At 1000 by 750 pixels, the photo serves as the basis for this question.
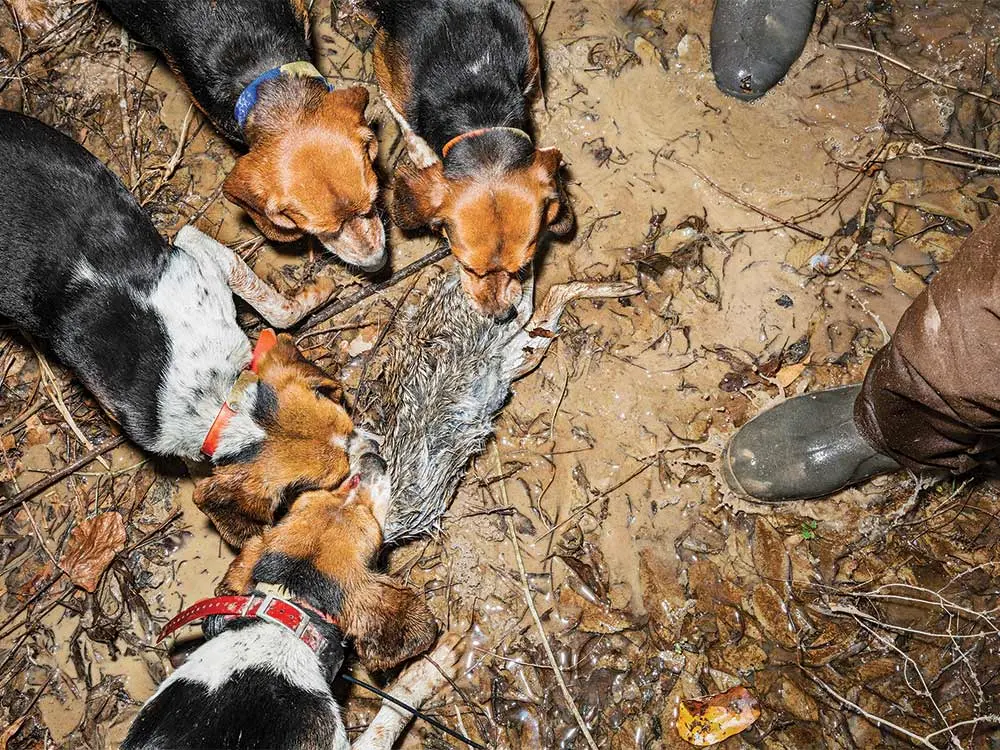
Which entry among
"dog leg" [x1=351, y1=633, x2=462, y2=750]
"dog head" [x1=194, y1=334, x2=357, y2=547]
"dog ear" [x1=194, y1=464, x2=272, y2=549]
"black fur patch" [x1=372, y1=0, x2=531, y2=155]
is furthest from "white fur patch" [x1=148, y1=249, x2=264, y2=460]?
"dog leg" [x1=351, y1=633, x2=462, y2=750]

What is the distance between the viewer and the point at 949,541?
4391 mm

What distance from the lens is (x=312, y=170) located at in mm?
3855

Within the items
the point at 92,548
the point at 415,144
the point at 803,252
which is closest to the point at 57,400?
the point at 92,548

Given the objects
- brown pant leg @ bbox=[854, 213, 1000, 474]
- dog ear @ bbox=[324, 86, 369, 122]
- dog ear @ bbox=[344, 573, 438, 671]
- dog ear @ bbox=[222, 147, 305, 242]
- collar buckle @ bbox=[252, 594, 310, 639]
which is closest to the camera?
brown pant leg @ bbox=[854, 213, 1000, 474]

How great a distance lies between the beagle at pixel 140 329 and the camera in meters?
3.87

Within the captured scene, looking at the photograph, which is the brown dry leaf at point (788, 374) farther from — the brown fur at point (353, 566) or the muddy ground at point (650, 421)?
the brown fur at point (353, 566)

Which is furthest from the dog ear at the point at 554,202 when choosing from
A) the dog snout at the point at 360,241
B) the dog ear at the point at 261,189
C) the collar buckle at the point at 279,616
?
the collar buckle at the point at 279,616

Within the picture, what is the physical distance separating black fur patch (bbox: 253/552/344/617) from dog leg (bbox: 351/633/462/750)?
1.04 meters

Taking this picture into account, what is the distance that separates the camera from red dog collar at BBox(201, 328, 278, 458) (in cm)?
396

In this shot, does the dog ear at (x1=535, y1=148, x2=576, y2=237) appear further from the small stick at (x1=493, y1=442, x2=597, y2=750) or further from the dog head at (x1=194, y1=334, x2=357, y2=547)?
the dog head at (x1=194, y1=334, x2=357, y2=547)

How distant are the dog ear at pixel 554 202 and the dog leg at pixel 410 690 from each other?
2359mm

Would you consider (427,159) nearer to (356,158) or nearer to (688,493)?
(356,158)

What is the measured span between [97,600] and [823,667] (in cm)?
417

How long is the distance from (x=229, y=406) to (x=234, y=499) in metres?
0.50
